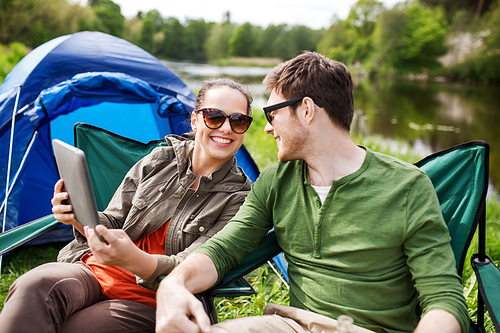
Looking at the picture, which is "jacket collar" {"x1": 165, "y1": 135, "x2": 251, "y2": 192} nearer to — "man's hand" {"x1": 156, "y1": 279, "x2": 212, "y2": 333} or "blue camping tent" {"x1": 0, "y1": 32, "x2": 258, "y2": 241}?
"man's hand" {"x1": 156, "y1": 279, "x2": 212, "y2": 333}

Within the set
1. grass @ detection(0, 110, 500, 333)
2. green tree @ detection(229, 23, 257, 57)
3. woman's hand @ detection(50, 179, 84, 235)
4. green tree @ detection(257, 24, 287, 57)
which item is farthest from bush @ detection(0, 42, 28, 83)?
green tree @ detection(257, 24, 287, 57)

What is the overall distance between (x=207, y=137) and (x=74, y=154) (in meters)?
0.73

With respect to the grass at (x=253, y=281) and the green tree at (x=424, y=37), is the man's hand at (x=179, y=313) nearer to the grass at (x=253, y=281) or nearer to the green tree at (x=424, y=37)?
the grass at (x=253, y=281)

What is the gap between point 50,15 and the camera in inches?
1296

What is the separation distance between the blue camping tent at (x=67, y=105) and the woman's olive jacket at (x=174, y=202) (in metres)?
1.00

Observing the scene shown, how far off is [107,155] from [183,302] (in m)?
1.54

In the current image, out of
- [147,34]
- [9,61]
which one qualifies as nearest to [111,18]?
[147,34]

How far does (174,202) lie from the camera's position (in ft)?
5.71

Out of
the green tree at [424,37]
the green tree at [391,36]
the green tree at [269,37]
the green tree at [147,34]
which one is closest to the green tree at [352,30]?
the green tree at [391,36]

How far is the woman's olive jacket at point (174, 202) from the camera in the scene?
1.66 metres

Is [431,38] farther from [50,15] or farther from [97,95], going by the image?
[97,95]

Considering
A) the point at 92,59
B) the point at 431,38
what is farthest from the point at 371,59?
the point at 92,59

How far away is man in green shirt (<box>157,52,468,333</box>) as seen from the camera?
1.18 meters

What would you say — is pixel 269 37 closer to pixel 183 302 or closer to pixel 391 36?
pixel 391 36
